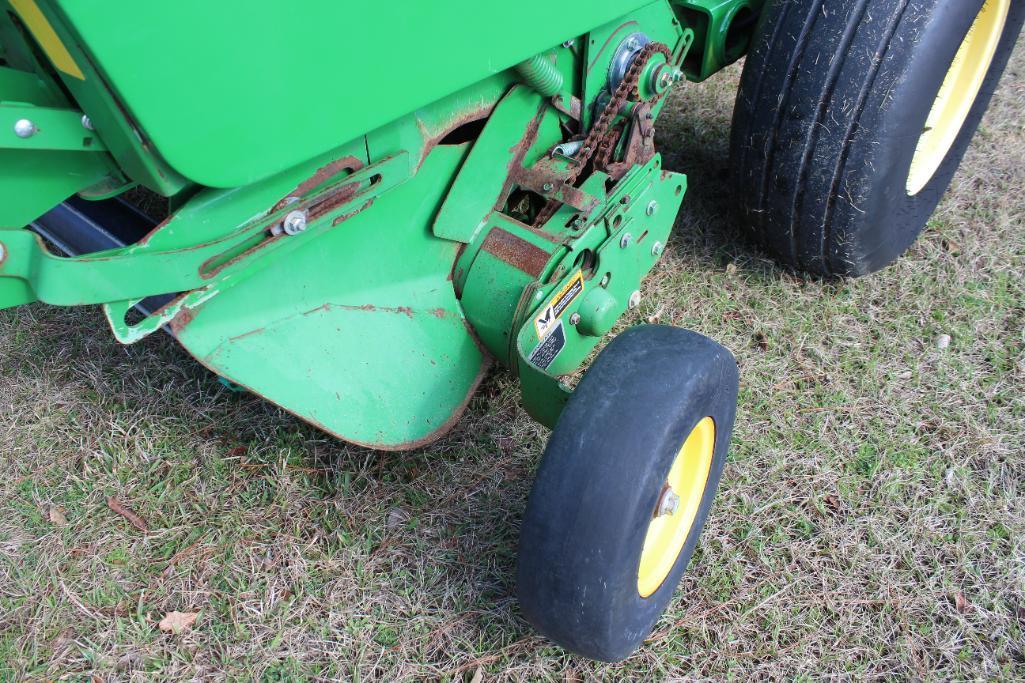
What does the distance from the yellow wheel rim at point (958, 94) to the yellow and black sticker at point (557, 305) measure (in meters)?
1.20

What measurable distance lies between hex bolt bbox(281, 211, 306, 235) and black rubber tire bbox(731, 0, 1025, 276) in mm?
1311

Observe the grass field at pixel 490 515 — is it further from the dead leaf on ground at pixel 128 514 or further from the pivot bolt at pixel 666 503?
the pivot bolt at pixel 666 503

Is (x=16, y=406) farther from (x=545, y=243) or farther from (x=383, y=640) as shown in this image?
(x=545, y=243)

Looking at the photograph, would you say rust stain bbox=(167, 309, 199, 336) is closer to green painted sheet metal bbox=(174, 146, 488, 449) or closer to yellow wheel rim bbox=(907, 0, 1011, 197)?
green painted sheet metal bbox=(174, 146, 488, 449)

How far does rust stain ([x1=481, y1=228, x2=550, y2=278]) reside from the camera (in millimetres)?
1788

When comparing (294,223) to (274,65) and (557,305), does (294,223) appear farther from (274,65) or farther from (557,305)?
(557,305)

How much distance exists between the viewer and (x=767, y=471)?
2096 mm

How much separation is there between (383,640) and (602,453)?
76 cm

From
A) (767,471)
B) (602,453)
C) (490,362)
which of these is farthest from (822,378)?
(602,453)

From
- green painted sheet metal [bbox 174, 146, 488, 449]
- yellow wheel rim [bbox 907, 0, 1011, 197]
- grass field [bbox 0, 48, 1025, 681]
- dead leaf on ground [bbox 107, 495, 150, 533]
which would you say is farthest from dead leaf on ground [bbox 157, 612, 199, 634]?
yellow wheel rim [bbox 907, 0, 1011, 197]

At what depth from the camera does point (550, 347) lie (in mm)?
1828

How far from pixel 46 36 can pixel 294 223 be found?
476 mm

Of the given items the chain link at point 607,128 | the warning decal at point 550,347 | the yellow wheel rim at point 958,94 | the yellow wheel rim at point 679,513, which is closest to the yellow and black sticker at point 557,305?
the warning decal at point 550,347

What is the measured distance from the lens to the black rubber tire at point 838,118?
1.97 m
